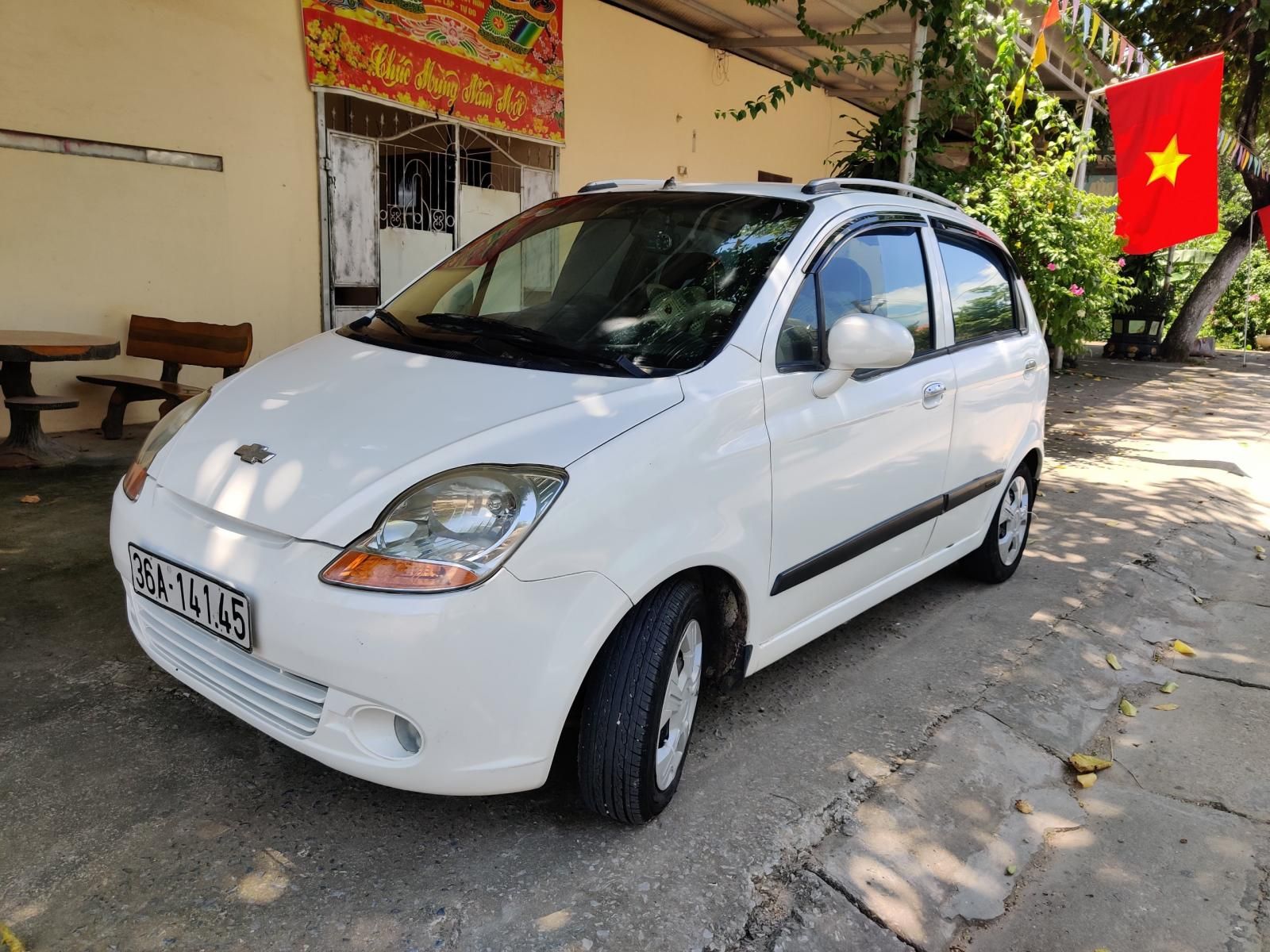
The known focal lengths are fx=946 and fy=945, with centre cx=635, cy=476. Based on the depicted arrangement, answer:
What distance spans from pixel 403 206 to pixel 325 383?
18.0 ft

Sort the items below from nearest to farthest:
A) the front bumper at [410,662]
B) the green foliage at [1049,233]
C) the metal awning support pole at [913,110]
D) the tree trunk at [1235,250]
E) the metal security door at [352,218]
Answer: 1. the front bumper at [410,662]
2. the metal security door at [352,218]
3. the metal awning support pole at [913,110]
4. the green foliage at [1049,233]
5. the tree trunk at [1235,250]

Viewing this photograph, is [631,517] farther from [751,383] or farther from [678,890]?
[678,890]

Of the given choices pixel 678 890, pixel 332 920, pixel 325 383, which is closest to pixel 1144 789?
pixel 678 890

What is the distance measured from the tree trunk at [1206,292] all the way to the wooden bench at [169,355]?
1367 cm

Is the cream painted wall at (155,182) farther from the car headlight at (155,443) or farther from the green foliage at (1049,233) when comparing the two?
the green foliage at (1049,233)

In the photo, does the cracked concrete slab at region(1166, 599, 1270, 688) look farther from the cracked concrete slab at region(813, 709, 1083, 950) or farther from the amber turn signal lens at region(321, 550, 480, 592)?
the amber turn signal lens at region(321, 550, 480, 592)

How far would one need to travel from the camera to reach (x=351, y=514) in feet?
6.62

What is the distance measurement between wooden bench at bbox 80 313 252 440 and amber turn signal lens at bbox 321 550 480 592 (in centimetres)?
418

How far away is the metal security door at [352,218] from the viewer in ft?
23.0

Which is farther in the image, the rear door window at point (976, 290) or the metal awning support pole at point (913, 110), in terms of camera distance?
the metal awning support pole at point (913, 110)

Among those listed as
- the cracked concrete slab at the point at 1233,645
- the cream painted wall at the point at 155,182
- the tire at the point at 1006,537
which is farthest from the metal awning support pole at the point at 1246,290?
the cream painted wall at the point at 155,182

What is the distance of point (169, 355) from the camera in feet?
19.4

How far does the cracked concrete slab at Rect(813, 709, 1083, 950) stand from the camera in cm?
222

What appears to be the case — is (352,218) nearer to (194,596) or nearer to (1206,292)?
(194,596)
